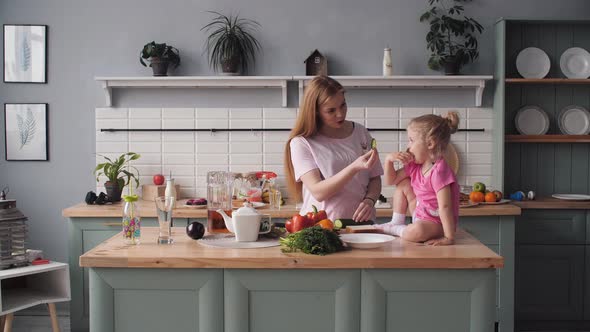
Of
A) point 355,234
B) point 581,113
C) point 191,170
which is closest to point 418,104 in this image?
point 581,113

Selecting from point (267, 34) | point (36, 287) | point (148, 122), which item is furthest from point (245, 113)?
point (36, 287)

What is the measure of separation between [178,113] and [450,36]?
6.78 feet

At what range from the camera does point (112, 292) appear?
7.53 ft

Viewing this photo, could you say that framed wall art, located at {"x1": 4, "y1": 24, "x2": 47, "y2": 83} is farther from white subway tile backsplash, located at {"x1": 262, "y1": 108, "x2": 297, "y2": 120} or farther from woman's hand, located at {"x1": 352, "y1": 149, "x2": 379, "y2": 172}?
woman's hand, located at {"x1": 352, "y1": 149, "x2": 379, "y2": 172}

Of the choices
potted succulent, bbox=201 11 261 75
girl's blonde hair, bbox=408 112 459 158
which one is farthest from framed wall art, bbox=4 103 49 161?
girl's blonde hair, bbox=408 112 459 158

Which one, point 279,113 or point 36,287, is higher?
point 279,113

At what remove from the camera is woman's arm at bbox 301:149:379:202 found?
2.50m

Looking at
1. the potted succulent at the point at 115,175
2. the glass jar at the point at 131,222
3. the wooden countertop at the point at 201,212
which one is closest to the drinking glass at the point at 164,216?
the glass jar at the point at 131,222

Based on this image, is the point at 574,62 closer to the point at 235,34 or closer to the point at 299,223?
the point at 235,34

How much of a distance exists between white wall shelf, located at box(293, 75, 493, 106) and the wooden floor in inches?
90.6

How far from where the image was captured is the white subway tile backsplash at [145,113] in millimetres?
4641

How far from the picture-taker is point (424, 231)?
242 centimetres

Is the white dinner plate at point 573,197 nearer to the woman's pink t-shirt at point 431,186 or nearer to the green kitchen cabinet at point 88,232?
the woman's pink t-shirt at point 431,186

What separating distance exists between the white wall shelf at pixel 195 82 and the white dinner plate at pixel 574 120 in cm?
203
